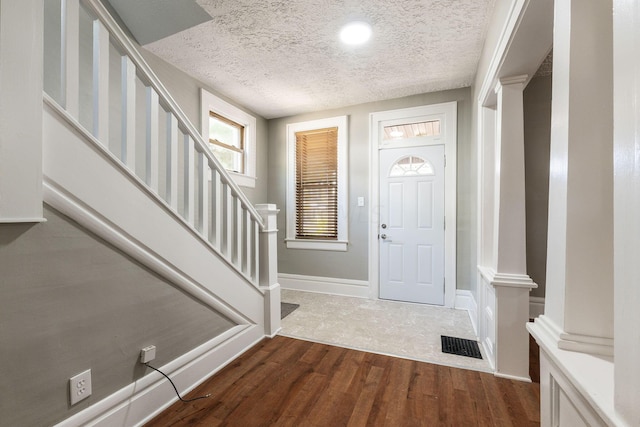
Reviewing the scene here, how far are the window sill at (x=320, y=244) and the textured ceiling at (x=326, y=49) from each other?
1947mm

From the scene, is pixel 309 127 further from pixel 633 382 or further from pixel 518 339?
pixel 633 382

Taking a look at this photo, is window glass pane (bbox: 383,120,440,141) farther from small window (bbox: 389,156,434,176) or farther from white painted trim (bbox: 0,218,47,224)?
white painted trim (bbox: 0,218,47,224)

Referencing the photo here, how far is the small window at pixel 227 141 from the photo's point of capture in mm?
3269

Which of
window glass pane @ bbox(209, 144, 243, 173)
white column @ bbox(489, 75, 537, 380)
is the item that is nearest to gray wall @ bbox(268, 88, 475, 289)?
window glass pane @ bbox(209, 144, 243, 173)

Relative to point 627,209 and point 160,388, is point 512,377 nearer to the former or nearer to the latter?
point 627,209

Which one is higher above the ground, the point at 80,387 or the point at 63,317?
the point at 63,317

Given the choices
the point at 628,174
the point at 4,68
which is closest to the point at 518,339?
the point at 628,174

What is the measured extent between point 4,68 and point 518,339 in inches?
117

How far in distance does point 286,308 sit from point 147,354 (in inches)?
72.6

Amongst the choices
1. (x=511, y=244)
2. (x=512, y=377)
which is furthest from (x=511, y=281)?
(x=512, y=377)

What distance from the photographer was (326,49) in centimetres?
240

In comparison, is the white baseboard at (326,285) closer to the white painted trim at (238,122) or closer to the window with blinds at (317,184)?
the window with blinds at (317,184)

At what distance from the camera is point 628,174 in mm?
543

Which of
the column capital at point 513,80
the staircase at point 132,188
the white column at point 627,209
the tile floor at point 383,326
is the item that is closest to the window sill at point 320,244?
the tile floor at point 383,326
